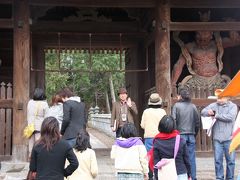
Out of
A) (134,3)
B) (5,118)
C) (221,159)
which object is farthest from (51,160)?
(134,3)

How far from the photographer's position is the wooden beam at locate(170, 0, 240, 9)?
9.95 m

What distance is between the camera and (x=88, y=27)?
1230 cm

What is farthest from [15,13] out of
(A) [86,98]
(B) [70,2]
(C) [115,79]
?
(A) [86,98]

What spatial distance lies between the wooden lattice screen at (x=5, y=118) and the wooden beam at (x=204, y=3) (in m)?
4.15

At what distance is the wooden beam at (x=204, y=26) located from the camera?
388 inches

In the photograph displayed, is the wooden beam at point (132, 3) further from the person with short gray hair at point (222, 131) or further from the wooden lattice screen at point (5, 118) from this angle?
the person with short gray hair at point (222, 131)

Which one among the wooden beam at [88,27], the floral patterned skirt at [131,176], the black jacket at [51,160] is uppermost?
the wooden beam at [88,27]

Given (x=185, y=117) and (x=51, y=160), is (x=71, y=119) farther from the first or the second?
(x=51, y=160)

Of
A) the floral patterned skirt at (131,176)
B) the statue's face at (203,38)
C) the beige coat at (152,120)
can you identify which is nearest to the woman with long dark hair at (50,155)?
the floral patterned skirt at (131,176)

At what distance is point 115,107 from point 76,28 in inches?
197

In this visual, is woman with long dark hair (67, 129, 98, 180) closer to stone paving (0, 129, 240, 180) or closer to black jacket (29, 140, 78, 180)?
black jacket (29, 140, 78, 180)

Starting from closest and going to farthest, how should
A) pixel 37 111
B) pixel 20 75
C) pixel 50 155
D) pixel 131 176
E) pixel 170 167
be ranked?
pixel 50 155, pixel 170 167, pixel 131 176, pixel 37 111, pixel 20 75

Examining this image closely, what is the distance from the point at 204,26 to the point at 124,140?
5532 millimetres

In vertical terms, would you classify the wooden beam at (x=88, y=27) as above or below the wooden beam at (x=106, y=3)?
below
